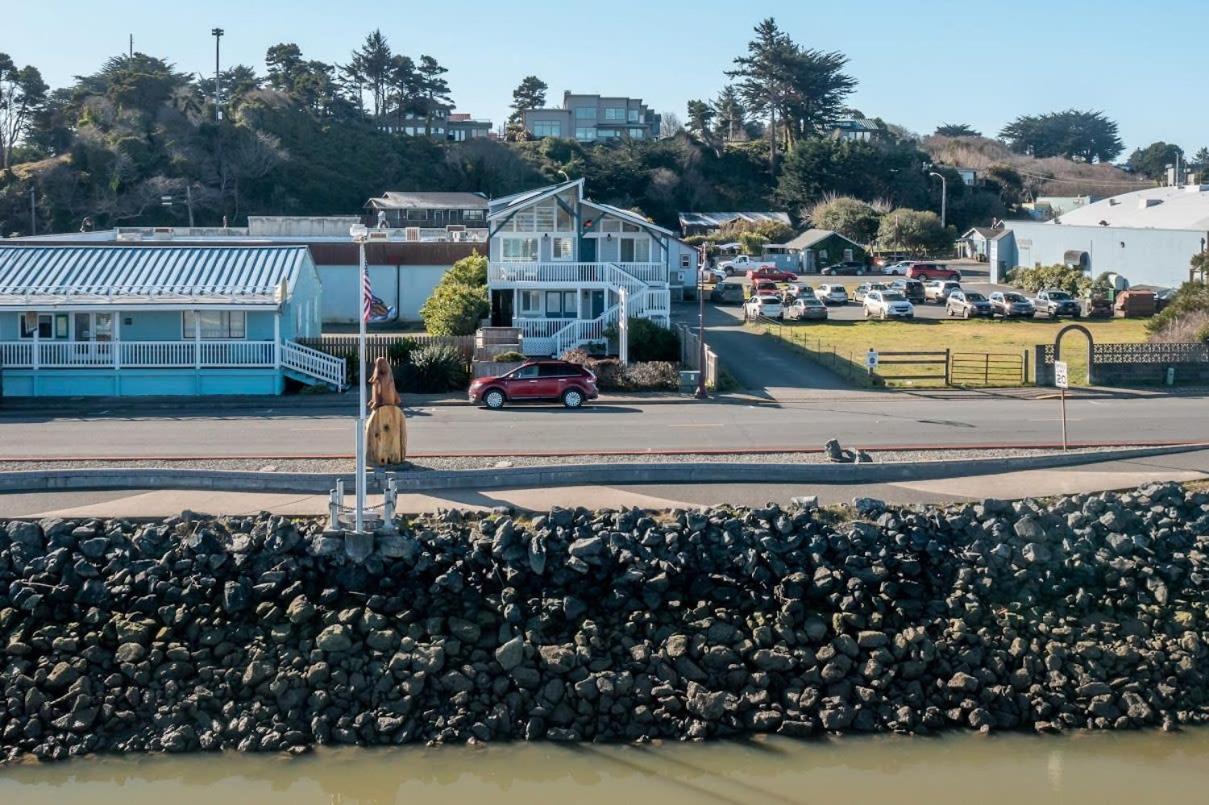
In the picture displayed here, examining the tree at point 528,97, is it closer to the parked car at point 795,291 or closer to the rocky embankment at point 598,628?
the parked car at point 795,291

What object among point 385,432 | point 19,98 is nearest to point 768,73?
point 19,98

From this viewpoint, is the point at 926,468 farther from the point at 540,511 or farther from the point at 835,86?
the point at 835,86

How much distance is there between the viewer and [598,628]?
1933cm

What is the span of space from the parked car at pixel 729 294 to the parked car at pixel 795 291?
6.51ft

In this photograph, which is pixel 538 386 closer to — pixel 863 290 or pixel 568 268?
pixel 568 268

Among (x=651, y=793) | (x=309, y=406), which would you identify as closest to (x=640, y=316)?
(x=309, y=406)

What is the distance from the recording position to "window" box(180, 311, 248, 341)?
38.2 metres

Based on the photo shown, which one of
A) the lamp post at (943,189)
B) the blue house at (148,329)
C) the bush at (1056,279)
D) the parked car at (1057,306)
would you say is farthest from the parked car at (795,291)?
the lamp post at (943,189)

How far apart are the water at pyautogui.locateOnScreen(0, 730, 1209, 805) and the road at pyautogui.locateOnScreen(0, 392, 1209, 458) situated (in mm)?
9514

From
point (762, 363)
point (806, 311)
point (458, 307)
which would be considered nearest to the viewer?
point (762, 363)

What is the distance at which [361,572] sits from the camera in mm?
19969

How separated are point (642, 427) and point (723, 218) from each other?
259 ft

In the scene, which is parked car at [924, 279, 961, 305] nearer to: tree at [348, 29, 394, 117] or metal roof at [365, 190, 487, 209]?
metal roof at [365, 190, 487, 209]

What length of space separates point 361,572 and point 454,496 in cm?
292
